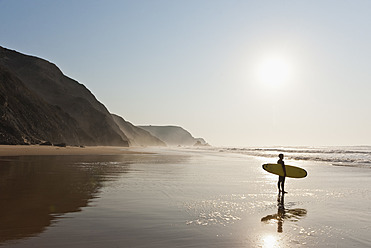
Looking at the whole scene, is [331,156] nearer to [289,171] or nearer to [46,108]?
[289,171]

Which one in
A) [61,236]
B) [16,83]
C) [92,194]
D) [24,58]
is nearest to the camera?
[61,236]

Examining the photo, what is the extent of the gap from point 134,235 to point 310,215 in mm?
5698

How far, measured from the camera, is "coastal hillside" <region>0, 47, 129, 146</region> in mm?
48875

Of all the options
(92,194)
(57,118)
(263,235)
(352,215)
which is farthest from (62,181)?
(57,118)

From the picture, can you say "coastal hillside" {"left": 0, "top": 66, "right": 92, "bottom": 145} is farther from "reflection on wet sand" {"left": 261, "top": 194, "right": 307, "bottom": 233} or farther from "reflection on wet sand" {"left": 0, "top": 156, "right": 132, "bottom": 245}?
"reflection on wet sand" {"left": 261, "top": 194, "right": 307, "bottom": 233}

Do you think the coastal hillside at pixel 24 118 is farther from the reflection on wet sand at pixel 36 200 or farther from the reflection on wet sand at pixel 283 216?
the reflection on wet sand at pixel 283 216

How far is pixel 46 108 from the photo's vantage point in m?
65.1

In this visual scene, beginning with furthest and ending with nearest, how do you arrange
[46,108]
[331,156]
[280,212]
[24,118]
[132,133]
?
1. [132,133]
2. [46,108]
3. [24,118]
4. [331,156]
5. [280,212]

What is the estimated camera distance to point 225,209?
975 centimetres

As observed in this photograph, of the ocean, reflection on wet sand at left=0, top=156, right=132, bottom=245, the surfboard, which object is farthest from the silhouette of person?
the ocean

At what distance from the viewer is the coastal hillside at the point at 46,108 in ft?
160

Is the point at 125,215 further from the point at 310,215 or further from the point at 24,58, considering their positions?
the point at 24,58

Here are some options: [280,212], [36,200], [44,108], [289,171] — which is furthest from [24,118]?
[280,212]

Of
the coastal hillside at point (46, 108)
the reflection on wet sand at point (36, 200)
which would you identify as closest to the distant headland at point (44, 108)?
the coastal hillside at point (46, 108)
